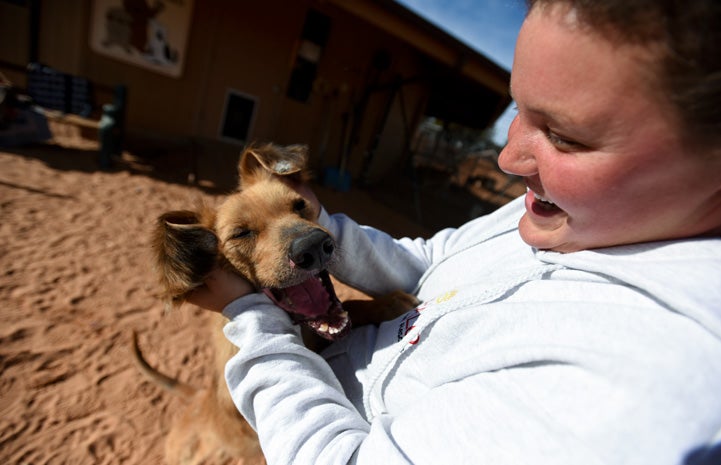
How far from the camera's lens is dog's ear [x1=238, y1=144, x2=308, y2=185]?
2.13 meters

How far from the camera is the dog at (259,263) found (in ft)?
5.01

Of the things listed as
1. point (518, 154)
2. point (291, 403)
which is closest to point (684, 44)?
point (518, 154)

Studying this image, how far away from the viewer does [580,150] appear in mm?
825

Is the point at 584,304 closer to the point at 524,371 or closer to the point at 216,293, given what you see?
the point at 524,371

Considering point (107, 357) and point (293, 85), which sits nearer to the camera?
point (107, 357)

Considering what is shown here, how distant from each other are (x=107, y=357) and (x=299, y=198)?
2661mm

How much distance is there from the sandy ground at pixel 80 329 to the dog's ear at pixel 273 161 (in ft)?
1.22

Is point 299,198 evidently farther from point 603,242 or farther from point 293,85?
point 293,85

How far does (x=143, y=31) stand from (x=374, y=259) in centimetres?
918

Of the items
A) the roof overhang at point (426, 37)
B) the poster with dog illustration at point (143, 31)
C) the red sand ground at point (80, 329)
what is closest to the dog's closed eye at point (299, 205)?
the red sand ground at point (80, 329)

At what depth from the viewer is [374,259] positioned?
1909mm

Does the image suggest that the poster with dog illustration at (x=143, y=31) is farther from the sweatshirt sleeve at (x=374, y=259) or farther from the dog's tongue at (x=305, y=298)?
the dog's tongue at (x=305, y=298)

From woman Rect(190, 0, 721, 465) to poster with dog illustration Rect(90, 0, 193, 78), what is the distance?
951 cm

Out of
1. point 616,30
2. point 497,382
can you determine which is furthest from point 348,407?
point 616,30
